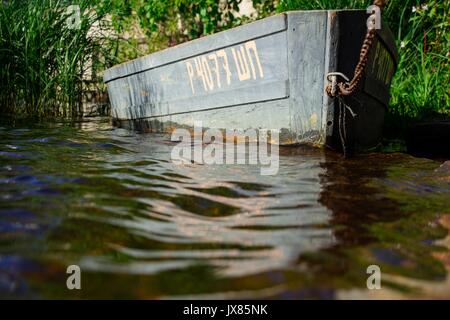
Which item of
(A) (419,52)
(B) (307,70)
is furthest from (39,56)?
(A) (419,52)

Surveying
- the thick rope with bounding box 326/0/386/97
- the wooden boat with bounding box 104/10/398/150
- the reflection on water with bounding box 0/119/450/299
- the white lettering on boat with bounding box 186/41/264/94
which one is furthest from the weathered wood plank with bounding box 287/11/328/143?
the reflection on water with bounding box 0/119/450/299

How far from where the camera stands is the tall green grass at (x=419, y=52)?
4902 mm

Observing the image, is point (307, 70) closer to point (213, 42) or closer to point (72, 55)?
point (213, 42)

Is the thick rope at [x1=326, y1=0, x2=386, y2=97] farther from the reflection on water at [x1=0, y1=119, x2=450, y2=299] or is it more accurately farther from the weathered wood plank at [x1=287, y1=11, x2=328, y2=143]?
the reflection on water at [x1=0, y1=119, x2=450, y2=299]

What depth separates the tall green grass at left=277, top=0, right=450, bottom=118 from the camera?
4.90m

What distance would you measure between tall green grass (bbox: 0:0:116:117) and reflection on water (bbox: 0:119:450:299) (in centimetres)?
294

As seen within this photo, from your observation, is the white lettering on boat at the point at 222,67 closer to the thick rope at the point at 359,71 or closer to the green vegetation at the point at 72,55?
the thick rope at the point at 359,71

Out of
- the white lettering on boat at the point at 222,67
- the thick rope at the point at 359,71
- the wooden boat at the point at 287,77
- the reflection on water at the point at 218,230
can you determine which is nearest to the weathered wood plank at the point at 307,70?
the wooden boat at the point at 287,77

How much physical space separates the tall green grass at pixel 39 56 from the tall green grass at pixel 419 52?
2.77 m

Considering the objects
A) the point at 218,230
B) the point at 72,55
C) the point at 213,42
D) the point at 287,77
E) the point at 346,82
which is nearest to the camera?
the point at 218,230

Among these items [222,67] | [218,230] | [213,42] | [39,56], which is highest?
[39,56]

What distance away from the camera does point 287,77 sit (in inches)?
129

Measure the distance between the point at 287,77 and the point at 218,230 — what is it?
6.25ft
